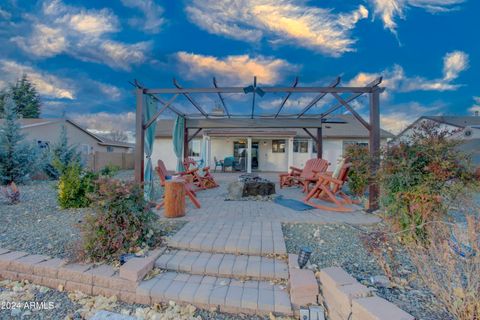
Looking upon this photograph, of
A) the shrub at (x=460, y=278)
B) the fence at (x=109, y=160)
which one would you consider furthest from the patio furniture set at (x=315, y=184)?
the fence at (x=109, y=160)

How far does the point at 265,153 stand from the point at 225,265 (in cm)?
1342

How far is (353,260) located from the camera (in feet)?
8.48

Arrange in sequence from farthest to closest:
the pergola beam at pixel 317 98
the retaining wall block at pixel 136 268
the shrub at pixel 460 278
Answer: the pergola beam at pixel 317 98 < the retaining wall block at pixel 136 268 < the shrub at pixel 460 278

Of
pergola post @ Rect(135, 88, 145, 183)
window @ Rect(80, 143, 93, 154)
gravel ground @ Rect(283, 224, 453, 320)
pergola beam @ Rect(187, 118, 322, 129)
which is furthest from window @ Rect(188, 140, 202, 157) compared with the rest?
gravel ground @ Rect(283, 224, 453, 320)

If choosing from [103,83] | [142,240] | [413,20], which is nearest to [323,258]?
[142,240]

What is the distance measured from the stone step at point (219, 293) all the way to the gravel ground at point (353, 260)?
0.62m

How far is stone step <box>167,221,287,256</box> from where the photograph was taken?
2.78 meters

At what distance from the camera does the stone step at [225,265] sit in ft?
7.75

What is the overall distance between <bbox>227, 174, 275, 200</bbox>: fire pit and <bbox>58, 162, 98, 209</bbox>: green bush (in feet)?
10.8

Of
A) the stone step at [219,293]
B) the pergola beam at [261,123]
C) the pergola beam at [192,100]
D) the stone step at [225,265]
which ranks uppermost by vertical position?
the pergola beam at [192,100]

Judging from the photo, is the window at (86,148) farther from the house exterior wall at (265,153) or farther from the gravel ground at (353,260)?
the gravel ground at (353,260)

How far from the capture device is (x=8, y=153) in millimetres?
9305

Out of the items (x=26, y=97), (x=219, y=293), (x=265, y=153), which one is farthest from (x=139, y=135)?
(x=26, y=97)

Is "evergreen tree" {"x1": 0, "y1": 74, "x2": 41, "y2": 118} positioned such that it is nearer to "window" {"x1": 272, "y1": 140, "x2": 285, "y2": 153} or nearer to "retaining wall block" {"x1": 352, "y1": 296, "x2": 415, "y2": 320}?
"window" {"x1": 272, "y1": 140, "x2": 285, "y2": 153}
